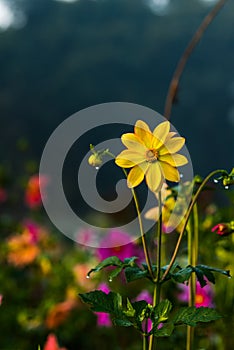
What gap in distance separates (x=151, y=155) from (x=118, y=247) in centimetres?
57

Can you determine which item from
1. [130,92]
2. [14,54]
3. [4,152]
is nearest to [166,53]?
[130,92]

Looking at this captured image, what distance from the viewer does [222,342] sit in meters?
0.85

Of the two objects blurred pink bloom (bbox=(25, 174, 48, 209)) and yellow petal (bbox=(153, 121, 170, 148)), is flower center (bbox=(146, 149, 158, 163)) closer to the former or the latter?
yellow petal (bbox=(153, 121, 170, 148))

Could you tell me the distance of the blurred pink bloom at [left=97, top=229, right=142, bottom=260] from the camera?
0.99 meters

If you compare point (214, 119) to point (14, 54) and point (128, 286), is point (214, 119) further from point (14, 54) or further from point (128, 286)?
point (128, 286)

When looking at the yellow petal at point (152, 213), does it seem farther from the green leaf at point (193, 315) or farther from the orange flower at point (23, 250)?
the orange flower at point (23, 250)

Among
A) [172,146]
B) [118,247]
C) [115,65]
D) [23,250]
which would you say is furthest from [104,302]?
[115,65]

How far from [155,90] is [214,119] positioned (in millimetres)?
876

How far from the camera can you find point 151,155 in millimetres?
453

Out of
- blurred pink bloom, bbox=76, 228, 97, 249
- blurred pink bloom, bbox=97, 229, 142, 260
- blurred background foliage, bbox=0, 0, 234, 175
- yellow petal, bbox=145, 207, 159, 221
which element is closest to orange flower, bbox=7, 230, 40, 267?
blurred pink bloom, bbox=76, 228, 97, 249

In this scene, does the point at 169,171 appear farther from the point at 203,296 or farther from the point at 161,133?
the point at 203,296

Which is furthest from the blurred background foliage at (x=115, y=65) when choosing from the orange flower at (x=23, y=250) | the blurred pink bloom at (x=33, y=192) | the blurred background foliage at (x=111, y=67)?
the orange flower at (x=23, y=250)

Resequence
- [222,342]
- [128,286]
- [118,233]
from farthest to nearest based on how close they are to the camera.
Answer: [128,286]
[118,233]
[222,342]

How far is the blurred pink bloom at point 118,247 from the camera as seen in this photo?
985mm
